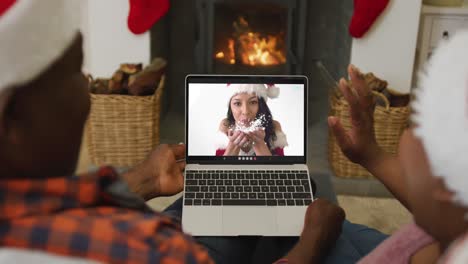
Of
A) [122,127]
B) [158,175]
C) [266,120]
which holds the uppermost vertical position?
[266,120]

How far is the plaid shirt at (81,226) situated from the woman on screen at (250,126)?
2.49 ft

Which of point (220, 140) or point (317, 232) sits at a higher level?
point (220, 140)

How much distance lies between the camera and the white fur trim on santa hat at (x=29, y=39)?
602 mm

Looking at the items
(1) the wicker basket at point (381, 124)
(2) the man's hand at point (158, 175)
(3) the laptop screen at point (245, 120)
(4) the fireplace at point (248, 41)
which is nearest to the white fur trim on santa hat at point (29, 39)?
(2) the man's hand at point (158, 175)

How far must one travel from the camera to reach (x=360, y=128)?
49.9 inches

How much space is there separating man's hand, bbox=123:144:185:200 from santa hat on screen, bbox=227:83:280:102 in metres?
0.22

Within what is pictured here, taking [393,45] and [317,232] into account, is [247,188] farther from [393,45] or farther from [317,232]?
[393,45]

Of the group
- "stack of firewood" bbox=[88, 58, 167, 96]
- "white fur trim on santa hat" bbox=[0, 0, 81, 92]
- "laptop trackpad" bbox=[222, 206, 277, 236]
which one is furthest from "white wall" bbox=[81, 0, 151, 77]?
"white fur trim on santa hat" bbox=[0, 0, 81, 92]

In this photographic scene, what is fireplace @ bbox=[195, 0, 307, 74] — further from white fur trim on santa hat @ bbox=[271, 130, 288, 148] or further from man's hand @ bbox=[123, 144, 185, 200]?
man's hand @ bbox=[123, 144, 185, 200]

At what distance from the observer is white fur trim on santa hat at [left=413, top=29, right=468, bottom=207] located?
590mm

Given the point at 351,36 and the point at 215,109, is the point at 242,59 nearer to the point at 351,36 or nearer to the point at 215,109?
the point at 351,36

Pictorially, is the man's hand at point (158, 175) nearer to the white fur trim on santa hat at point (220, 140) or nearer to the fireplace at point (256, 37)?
the white fur trim on santa hat at point (220, 140)

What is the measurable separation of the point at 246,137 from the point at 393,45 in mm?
1206

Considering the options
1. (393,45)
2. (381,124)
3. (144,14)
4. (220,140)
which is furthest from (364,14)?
(220,140)
